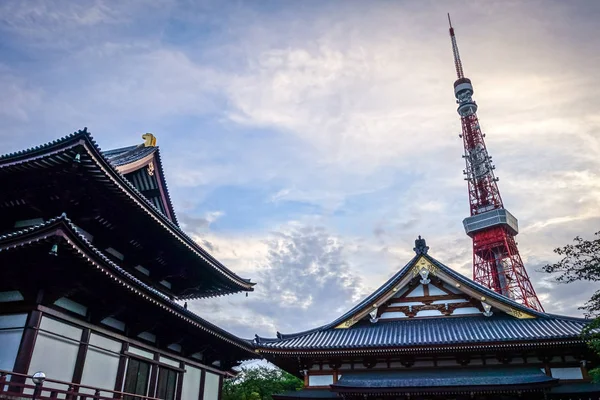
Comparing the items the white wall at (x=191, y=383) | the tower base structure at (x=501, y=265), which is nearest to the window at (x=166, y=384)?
the white wall at (x=191, y=383)

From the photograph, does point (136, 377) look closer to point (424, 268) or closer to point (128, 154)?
point (128, 154)

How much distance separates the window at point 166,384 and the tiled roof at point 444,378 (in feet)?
21.8

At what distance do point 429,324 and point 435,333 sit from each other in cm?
149

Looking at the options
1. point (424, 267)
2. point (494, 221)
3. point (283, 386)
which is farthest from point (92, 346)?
point (494, 221)

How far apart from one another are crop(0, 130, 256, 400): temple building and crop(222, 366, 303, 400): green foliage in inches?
1167

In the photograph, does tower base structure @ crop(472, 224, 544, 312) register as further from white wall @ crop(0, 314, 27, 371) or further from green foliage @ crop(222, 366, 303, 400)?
white wall @ crop(0, 314, 27, 371)

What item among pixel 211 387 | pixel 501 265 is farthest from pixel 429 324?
pixel 501 265

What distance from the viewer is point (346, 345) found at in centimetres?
1959

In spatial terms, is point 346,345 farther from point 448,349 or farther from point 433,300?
point 433,300

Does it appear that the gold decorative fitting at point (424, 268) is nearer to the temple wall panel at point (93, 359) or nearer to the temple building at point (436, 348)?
the temple building at point (436, 348)

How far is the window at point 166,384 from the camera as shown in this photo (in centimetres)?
1697

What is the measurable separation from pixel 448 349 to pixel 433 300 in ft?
15.3

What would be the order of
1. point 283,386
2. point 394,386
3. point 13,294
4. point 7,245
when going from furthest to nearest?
point 283,386, point 394,386, point 13,294, point 7,245

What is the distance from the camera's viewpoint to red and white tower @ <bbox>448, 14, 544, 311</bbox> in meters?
63.8
